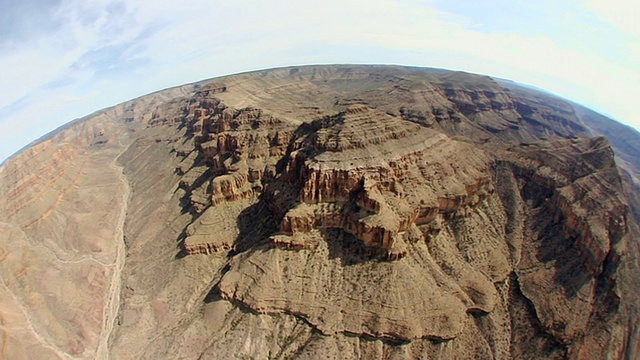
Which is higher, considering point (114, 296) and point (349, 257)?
point (349, 257)

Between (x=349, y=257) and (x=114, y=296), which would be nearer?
(x=349, y=257)

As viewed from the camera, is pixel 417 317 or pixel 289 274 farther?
pixel 289 274

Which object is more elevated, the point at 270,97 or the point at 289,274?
the point at 270,97

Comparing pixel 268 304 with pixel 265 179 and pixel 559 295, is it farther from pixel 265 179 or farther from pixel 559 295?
pixel 559 295

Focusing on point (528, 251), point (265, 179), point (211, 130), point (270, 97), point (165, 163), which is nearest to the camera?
point (528, 251)

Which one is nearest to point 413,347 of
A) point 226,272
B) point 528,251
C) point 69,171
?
point 528,251

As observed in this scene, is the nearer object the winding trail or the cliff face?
the cliff face

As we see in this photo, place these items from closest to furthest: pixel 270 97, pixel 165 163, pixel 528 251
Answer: pixel 528 251
pixel 165 163
pixel 270 97

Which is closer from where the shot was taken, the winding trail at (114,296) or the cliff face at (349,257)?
the cliff face at (349,257)
